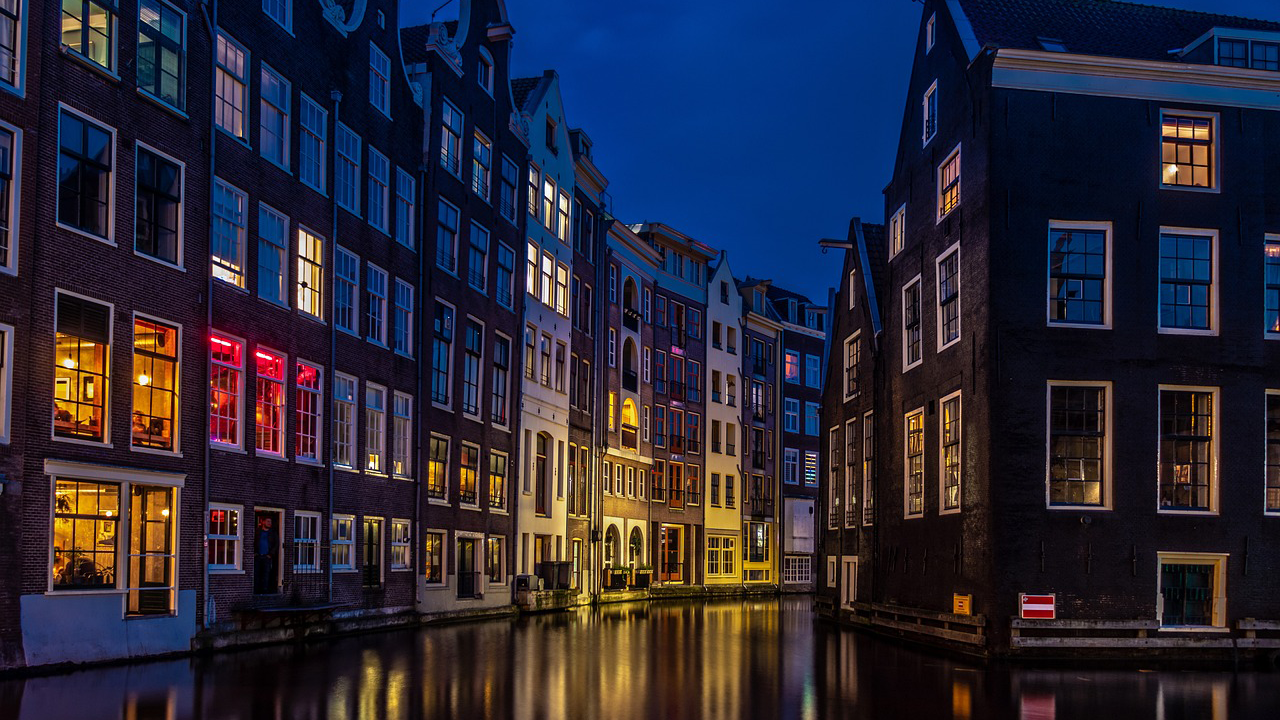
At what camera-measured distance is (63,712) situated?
1437 cm

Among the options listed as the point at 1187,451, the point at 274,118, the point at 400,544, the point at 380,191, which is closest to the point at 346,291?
the point at 380,191

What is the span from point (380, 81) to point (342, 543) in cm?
1261

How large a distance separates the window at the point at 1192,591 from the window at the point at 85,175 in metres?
22.4

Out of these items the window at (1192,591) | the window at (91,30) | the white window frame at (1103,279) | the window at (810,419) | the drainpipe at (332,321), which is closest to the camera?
the window at (91,30)

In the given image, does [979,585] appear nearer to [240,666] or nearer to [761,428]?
[240,666]

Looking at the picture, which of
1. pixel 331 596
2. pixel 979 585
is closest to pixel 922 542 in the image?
pixel 979 585

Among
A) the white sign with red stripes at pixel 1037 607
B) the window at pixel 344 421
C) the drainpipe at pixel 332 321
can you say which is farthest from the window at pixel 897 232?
the window at pixel 344 421

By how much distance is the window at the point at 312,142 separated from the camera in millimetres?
30234

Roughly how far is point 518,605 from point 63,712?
30006 millimetres

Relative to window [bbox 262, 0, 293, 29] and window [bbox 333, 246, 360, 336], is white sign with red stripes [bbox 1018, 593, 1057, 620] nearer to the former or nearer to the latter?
window [bbox 333, 246, 360, 336]

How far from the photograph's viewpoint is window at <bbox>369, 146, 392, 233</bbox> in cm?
3425

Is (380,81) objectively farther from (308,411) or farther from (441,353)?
(308,411)

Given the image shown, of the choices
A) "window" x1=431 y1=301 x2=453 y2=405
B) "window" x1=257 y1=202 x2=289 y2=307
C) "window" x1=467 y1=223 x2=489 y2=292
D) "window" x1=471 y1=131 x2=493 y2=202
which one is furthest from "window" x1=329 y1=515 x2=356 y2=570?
"window" x1=471 y1=131 x2=493 y2=202

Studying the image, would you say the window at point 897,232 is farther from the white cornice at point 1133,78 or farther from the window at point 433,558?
the window at point 433,558
